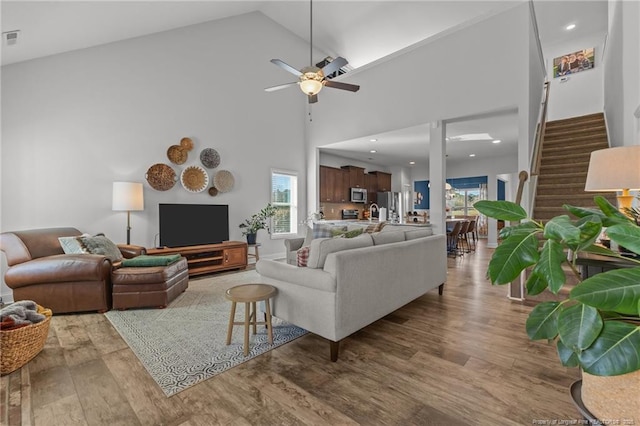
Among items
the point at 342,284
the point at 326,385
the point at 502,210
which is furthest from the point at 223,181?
the point at 502,210

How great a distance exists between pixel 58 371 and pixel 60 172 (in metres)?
3.13

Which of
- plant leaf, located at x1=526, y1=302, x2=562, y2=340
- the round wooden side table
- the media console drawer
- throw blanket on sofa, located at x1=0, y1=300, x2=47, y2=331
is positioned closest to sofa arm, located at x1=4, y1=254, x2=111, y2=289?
throw blanket on sofa, located at x1=0, y1=300, x2=47, y2=331

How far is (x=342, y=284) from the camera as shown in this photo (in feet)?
7.17

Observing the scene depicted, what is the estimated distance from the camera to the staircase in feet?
14.7

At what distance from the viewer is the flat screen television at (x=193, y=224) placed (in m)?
4.74

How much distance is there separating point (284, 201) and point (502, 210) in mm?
6160

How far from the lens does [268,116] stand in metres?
6.59

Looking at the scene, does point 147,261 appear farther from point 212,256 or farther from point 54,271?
point 212,256

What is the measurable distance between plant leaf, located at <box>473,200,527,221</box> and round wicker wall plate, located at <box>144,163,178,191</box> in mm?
5005

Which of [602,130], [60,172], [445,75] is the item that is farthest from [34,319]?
[602,130]

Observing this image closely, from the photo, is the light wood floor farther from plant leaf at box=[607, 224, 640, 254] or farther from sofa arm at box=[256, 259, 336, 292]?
plant leaf at box=[607, 224, 640, 254]

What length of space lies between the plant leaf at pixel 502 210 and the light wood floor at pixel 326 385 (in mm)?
1236

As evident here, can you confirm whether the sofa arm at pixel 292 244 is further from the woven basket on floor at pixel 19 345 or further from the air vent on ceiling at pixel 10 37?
the air vent on ceiling at pixel 10 37

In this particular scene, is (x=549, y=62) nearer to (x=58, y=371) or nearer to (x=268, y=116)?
(x=268, y=116)
